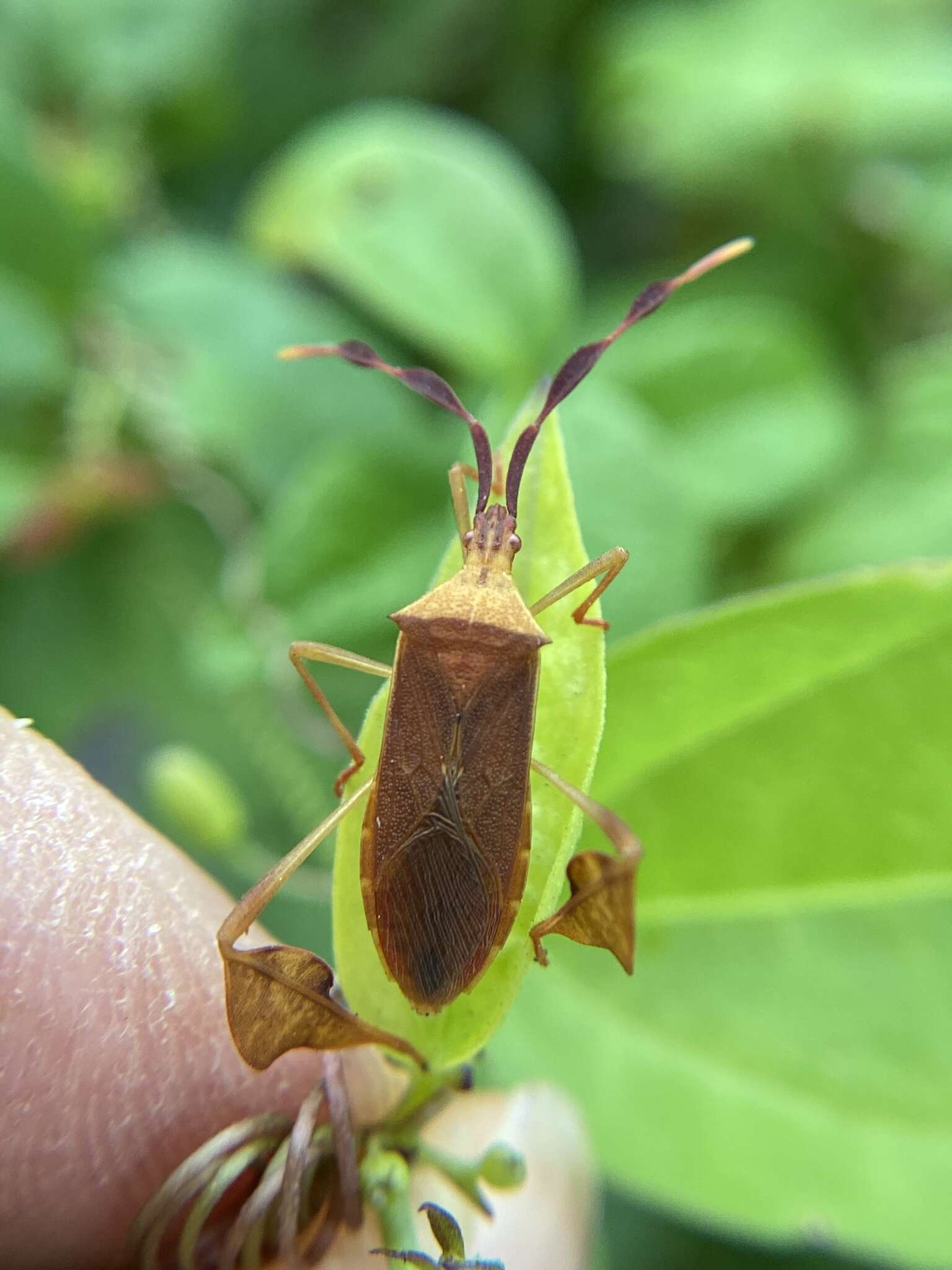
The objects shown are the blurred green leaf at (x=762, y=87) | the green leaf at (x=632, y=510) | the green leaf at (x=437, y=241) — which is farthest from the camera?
the blurred green leaf at (x=762, y=87)

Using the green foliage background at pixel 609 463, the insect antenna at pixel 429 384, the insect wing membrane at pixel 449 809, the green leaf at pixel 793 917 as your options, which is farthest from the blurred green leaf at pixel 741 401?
the insect wing membrane at pixel 449 809

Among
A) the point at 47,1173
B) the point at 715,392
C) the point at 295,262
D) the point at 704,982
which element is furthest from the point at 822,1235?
the point at 295,262

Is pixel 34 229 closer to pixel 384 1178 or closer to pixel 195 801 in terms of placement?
pixel 195 801

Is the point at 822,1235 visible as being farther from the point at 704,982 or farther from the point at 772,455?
the point at 772,455

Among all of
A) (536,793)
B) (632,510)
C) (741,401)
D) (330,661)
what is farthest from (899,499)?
(536,793)

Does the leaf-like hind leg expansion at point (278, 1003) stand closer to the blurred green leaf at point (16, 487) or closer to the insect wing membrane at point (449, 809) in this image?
the insect wing membrane at point (449, 809)
